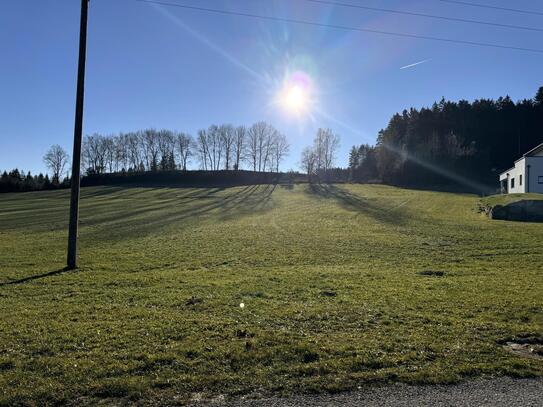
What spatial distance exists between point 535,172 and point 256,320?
53.0 m

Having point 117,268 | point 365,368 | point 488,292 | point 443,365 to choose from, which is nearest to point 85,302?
point 117,268

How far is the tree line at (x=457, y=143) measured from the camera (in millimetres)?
97312

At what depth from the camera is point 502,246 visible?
64.3ft

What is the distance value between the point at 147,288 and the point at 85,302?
6.33 ft

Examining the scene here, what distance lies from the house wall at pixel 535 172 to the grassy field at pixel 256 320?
116 feet

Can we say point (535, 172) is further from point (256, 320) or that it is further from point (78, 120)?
point (256, 320)

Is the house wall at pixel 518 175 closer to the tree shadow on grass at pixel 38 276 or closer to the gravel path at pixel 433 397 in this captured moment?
the tree shadow on grass at pixel 38 276

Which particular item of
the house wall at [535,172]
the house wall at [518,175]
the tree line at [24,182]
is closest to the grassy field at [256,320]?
the house wall at [535,172]

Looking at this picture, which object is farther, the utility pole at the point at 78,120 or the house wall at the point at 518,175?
the house wall at the point at 518,175

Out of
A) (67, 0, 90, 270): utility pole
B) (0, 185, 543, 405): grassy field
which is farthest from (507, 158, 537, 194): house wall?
(67, 0, 90, 270): utility pole

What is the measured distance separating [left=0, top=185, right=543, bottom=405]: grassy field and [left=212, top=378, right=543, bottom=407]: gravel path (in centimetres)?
23

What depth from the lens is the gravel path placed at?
485cm

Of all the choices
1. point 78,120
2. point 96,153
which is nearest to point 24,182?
point 96,153

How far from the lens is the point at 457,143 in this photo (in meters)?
104
